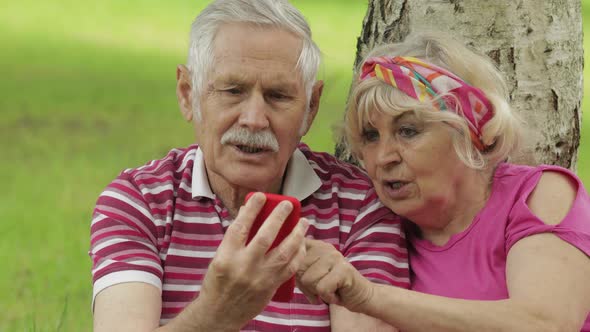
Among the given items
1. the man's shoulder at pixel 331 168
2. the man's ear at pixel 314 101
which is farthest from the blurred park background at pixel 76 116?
the man's ear at pixel 314 101

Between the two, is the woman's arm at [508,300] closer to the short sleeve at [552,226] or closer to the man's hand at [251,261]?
the short sleeve at [552,226]

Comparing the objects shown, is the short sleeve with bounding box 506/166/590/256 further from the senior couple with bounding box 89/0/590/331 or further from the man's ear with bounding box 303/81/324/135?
the man's ear with bounding box 303/81/324/135

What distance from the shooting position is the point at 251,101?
3.56 metres

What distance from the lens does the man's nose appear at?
11.6ft

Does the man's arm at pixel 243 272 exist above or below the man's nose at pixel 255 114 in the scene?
below

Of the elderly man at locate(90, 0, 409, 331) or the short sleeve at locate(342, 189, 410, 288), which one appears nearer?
the elderly man at locate(90, 0, 409, 331)

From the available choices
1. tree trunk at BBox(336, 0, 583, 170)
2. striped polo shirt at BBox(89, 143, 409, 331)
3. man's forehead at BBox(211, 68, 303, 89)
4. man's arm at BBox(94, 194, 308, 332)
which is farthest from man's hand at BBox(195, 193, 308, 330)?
tree trunk at BBox(336, 0, 583, 170)

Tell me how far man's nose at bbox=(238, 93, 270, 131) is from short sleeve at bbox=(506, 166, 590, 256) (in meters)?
0.87

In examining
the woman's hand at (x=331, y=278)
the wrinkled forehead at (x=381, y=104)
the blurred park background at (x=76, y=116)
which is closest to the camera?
the woman's hand at (x=331, y=278)

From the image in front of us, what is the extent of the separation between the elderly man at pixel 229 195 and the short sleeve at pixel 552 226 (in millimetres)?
422

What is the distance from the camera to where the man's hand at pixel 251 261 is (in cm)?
291

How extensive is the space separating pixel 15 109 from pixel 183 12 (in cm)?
578

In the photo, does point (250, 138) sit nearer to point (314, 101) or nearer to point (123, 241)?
point (314, 101)

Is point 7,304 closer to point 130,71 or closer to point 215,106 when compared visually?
point 215,106
